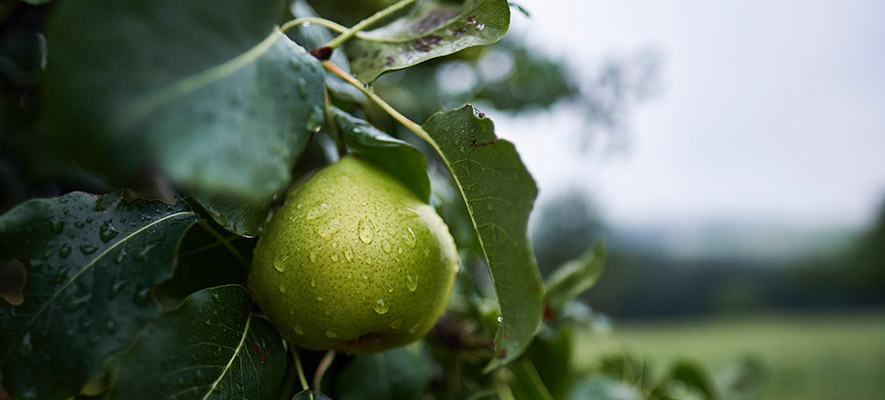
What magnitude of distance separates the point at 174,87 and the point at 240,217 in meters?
0.13

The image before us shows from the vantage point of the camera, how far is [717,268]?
8.27 meters

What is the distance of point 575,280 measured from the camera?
821mm

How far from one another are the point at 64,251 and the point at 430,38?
0.29 meters

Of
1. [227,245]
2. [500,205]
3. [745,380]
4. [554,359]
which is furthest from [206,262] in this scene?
[745,380]

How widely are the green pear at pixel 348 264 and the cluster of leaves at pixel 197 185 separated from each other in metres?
0.02

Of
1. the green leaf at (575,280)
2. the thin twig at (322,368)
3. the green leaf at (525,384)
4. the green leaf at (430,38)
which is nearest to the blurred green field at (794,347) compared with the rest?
the green leaf at (575,280)

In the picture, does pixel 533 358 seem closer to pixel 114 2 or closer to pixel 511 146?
pixel 511 146

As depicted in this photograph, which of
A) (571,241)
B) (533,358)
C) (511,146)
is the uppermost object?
(511,146)

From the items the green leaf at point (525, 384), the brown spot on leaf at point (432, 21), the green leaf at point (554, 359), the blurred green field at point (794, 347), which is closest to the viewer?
the brown spot on leaf at point (432, 21)

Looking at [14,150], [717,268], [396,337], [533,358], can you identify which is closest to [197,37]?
[396,337]

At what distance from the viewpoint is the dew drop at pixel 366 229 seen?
0.38 m

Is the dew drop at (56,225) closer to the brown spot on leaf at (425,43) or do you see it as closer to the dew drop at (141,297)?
the dew drop at (141,297)

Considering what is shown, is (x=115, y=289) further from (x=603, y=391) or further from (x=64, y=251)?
(x=603, y=391)

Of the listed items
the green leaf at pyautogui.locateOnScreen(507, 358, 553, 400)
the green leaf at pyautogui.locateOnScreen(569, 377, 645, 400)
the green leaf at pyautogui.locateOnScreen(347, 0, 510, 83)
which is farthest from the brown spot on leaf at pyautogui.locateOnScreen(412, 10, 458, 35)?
the green leaf at pyautogui.locateOnScreen(569, 377, 645, 400)
